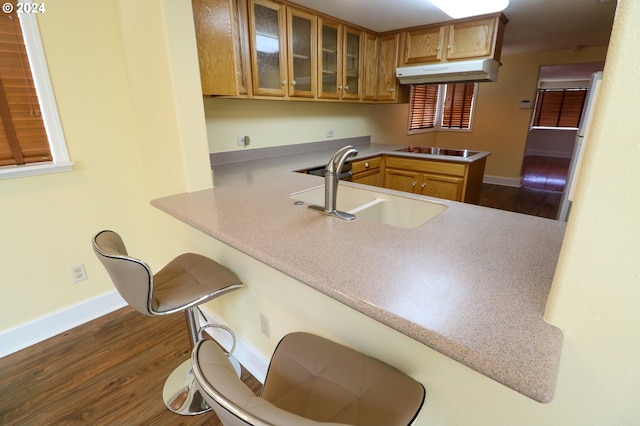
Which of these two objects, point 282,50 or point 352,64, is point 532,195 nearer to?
point 352,64

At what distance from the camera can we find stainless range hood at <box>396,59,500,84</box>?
2.84 meters

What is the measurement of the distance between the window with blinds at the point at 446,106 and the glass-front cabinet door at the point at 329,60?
110 inches

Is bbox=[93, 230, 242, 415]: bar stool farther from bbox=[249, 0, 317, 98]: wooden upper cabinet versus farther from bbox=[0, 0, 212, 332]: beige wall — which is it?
bbox=[249, 0, 317, 98]: wooden upper cabinet

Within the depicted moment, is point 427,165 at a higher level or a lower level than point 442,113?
lower

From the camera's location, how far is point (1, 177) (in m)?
1.59

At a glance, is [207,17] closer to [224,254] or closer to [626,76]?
[224,254]

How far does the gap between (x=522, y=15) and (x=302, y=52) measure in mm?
2085

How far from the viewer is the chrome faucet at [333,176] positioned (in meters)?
1.23

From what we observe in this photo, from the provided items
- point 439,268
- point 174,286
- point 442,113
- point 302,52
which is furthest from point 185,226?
point 442,113

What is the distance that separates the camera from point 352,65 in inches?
124

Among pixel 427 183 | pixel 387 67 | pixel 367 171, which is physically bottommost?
pixel 427 183

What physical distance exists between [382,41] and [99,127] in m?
2.91

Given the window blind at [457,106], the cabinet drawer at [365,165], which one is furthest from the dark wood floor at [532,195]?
the cabinet drawer at [365,165]

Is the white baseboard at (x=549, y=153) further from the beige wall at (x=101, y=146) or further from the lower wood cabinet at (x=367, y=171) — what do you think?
the beige wall at (x=101, y=146)
